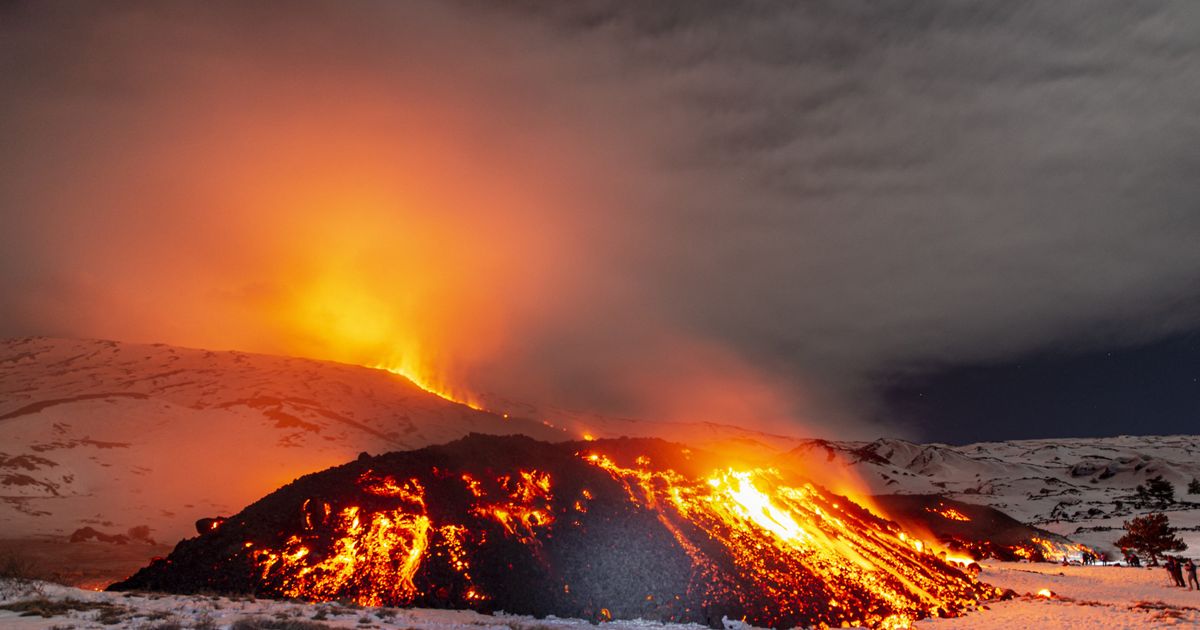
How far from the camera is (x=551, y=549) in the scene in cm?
3491

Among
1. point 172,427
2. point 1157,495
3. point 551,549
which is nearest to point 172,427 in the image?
point 172,427

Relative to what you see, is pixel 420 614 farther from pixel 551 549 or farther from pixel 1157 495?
pixel 1157 495

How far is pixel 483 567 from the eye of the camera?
3278cm

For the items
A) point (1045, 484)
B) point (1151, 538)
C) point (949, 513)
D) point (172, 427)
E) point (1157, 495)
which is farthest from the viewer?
point (1045, 484)

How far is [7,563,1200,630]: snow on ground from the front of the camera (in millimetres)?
21828

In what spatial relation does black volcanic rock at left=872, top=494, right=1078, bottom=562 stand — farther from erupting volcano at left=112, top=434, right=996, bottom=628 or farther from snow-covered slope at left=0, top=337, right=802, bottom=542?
snow-covered slope at left=0, top=337, right=802, bottom=542

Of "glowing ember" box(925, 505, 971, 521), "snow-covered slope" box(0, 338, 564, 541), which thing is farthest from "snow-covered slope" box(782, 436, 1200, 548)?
"snow-covered slope" box(0, 338, 564, 541)

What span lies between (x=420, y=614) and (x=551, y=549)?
8.26 meters

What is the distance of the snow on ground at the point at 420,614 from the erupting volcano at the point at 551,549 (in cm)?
192

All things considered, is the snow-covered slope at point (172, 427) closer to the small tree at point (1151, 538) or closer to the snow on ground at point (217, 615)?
the snow on ground at point (217, 615)

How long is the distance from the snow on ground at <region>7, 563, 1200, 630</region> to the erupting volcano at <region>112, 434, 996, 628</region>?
1923 millimetres

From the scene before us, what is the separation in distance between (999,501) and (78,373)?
20970 cm

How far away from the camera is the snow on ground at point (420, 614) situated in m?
21.8

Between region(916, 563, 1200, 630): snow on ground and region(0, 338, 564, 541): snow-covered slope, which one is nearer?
region(916, 563, 1200, 630): snow on ground
